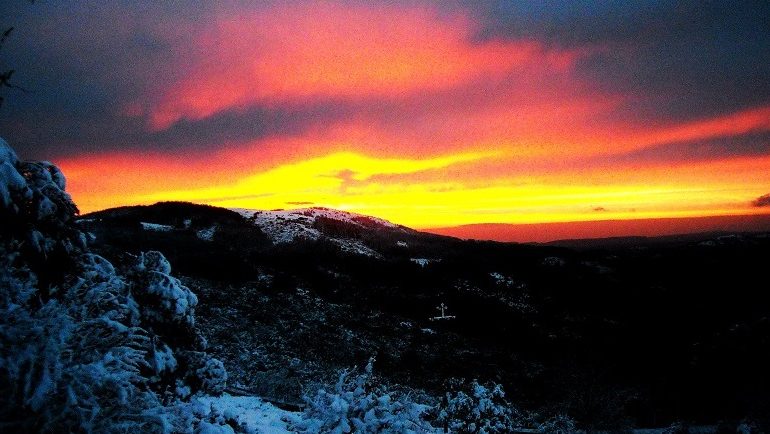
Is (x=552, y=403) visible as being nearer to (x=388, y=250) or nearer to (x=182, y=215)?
(x=388, y=250)

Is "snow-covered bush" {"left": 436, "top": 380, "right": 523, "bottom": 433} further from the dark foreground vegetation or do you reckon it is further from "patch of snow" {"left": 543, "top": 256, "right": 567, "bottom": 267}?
"patch of snow" {"left": 543, "top": 256, "right": 567, "bottom": 267}

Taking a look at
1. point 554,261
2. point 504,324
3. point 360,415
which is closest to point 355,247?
point 554,261

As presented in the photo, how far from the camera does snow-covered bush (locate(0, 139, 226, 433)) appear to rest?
13.1 ft

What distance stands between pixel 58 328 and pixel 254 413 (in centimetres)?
763

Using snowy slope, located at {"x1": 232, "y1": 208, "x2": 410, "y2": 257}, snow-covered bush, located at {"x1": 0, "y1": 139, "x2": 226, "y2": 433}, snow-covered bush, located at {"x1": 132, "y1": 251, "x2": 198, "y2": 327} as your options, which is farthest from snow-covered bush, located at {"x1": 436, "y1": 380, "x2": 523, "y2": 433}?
snowy slope, located at {"x1": 232, "y1": 208, "x2": 410, "y2": 257}

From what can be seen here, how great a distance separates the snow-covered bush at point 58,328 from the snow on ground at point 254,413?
3762 millimetres

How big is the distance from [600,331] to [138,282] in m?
25.9

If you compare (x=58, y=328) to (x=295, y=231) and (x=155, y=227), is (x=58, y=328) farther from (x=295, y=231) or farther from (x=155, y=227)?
(x=295, y=231)

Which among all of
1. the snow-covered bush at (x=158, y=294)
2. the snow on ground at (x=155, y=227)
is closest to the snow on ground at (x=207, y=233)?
the snow on ground at (x=155, y=227)

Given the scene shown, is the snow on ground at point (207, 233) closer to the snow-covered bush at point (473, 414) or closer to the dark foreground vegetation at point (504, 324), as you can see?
the dark foreground vegetation at point (504, 324)

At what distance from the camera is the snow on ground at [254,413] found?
364 inches

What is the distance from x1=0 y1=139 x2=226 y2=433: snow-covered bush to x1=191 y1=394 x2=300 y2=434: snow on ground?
376 centimetres

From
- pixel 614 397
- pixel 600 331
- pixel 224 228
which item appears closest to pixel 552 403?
pixel 614 397

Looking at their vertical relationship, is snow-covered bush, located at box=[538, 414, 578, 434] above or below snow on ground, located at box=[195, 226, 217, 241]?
below
